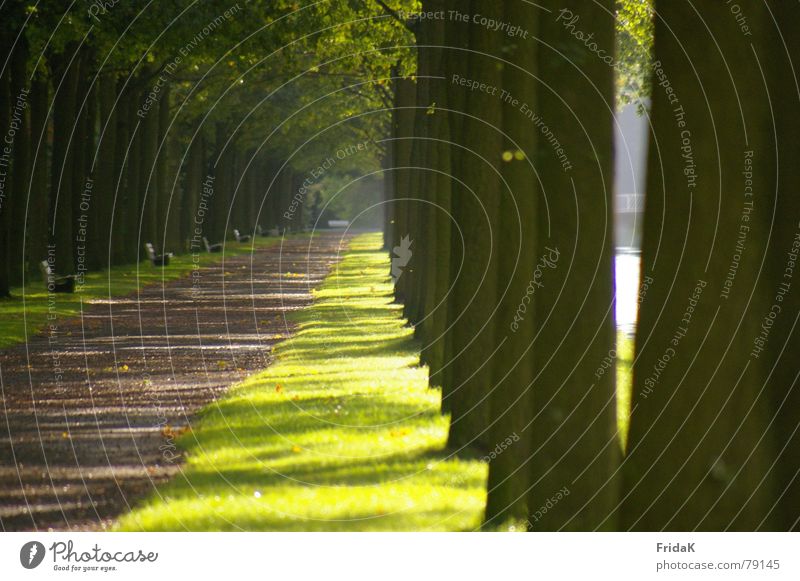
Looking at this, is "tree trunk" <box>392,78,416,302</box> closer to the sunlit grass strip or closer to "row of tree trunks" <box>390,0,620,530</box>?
the sunlit grass strip

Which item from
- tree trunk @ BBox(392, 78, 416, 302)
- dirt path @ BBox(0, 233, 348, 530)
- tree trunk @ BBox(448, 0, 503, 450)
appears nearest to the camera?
dirt path @ BBox(0, 233, 348, 530)

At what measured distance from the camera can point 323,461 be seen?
45.5ft

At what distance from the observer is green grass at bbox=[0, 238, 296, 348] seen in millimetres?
29620

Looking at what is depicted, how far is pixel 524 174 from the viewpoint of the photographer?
40.7 ft

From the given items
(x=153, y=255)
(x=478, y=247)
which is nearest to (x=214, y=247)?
(x=153, y=255)

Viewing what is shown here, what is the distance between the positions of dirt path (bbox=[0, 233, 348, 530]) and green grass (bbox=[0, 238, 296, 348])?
1.80ft

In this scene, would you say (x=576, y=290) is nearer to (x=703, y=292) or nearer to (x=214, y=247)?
(x=703, y=292)

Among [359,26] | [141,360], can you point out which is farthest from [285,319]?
[141,360]

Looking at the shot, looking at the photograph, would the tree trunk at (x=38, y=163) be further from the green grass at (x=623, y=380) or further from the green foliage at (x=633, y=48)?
the green grass at (x=623, y=380)

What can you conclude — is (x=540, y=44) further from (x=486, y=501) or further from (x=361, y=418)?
(x=361, y=418)

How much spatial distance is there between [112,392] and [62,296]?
20.8 m
